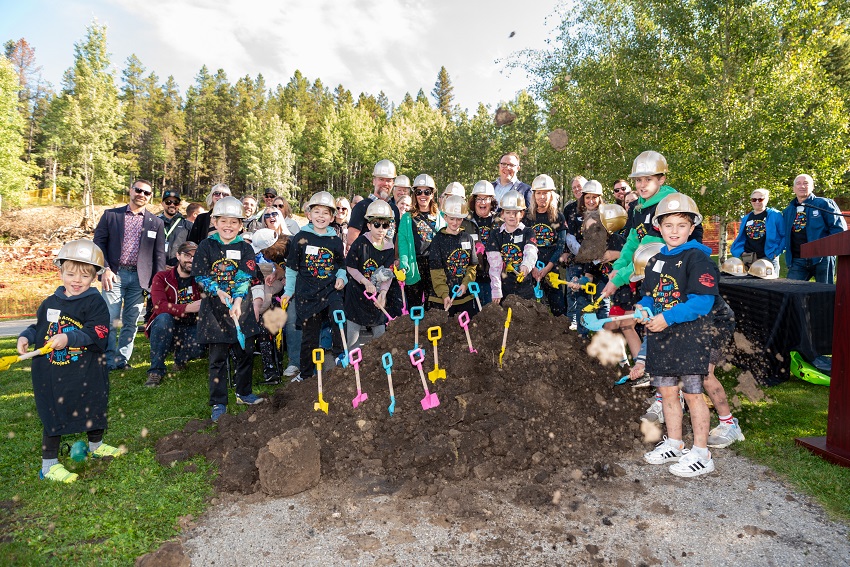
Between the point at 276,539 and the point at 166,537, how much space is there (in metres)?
0.64

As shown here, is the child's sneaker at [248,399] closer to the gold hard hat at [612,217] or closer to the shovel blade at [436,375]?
the shovel blade at [436,375]

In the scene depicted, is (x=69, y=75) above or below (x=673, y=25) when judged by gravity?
above

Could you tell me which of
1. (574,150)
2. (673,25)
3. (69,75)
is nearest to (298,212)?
(69,75)

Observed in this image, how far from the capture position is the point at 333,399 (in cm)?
459

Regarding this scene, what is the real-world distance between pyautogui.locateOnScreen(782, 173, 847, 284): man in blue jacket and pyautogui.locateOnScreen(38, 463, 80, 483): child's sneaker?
9.10 metres

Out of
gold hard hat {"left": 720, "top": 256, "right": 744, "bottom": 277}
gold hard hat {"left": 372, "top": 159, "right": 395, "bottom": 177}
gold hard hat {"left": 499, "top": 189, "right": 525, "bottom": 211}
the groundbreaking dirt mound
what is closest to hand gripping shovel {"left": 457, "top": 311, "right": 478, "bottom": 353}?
the groundbreaking dirt mound

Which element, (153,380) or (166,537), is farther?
(153,380)

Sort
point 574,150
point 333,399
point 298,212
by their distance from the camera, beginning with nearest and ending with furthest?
point 333,399 < point 574,150 < point 298,212

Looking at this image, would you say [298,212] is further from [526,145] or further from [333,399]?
[333,399]

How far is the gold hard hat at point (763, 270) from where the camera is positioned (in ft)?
24.4

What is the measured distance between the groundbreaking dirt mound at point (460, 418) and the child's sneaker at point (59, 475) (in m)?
0.59

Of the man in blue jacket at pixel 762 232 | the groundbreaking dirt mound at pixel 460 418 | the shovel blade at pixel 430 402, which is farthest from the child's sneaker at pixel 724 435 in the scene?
the man in blue jacket at pixel 762 232

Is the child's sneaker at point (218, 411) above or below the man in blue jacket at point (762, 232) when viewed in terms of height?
below

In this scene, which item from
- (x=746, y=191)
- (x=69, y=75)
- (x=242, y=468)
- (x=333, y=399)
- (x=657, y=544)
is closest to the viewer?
(x=657, y=544)
